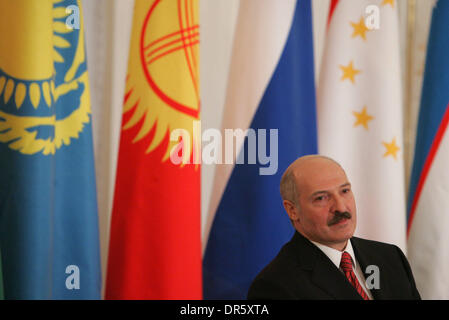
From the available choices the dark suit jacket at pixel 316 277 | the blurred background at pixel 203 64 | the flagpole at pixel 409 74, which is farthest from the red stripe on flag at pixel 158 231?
the flagpole at pixel 409 74

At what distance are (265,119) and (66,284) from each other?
0.92 meters

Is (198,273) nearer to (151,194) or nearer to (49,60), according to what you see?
(151,194)

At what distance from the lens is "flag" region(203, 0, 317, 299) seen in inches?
78.8

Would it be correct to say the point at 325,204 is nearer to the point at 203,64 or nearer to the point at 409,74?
the point at 203,64

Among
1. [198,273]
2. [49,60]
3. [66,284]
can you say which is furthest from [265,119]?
[66,284]

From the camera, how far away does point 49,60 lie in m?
1.75

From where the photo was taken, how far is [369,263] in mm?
1120

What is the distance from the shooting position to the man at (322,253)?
102 cm

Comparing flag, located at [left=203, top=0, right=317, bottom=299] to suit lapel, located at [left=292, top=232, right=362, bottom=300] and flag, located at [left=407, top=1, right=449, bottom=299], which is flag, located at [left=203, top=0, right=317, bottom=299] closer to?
flag, located at [left=407, top=1, right=449, bottom=299]

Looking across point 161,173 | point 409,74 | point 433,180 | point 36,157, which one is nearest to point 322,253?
point 161,173

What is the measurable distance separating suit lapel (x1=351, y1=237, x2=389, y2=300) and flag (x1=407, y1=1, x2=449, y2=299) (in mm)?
1161

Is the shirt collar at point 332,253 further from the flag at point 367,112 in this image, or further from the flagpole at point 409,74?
the flagpole at point 409,74

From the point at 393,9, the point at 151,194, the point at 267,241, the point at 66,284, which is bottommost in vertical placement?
the point at 66,284

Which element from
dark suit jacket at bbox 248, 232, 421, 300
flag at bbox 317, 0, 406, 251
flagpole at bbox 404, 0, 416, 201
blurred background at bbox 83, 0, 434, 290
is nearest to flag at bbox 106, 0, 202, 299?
blurred background at bbox 83, 0, 434, 290
